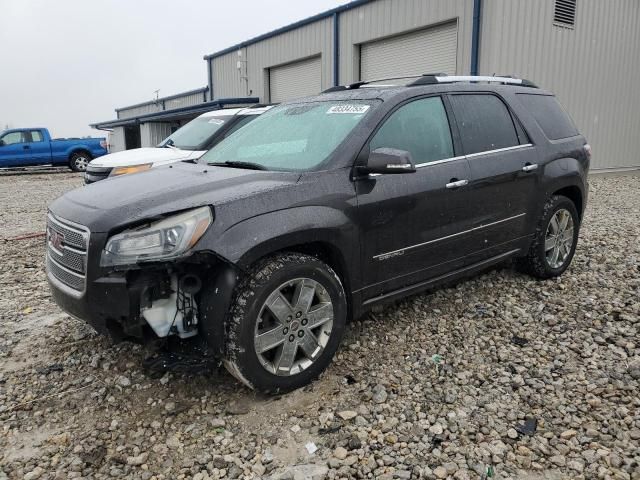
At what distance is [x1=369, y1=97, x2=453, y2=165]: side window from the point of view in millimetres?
3541

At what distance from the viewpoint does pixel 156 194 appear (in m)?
2.91

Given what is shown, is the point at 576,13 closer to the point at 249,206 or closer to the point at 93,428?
the point at 249,206

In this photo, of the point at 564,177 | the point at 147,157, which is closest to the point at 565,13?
the point at 564,177

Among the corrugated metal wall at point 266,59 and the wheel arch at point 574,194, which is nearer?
the wheel arch at point 574,194

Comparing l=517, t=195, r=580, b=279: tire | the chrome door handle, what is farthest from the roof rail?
l=517, t=195, r=580, b=279: tire

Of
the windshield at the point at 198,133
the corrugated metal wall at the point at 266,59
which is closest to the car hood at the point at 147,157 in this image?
the windshield at the point at 198,133

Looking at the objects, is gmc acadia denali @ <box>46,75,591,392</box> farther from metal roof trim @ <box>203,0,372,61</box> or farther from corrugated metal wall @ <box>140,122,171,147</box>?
corrugated metal wall @ <box>140,122,171,147</box>

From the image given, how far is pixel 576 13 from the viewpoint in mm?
13133

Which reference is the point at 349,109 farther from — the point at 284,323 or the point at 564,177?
the point at 564,177

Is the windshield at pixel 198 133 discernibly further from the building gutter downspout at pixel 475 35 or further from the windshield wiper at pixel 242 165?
the building gutter downspout at pixel 475 35

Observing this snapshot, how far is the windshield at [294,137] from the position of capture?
3.41 meters

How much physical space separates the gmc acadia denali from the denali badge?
0.04 feet

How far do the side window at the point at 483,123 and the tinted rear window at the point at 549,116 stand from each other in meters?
0.41

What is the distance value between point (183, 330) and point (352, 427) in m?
1.04
